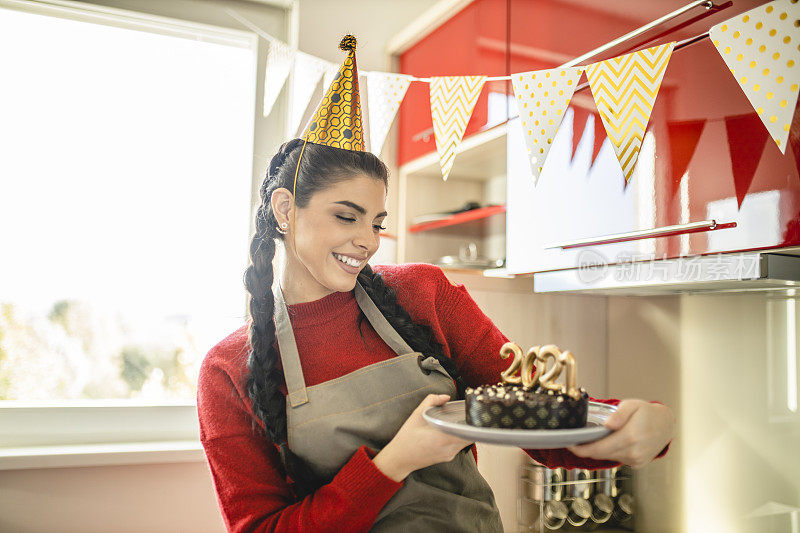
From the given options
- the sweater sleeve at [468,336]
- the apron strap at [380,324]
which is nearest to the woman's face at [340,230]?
the apron strap at [380,324]

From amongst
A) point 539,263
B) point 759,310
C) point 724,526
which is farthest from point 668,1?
point 724,526

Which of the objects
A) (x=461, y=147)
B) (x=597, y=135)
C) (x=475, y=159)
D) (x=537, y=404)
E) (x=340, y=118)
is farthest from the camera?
→ (x=475, y=159)

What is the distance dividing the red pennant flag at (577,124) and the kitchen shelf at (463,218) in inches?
14.3

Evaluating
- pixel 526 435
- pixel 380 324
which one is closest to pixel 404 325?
pixel 380 324

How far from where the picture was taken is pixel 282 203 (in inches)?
47.0

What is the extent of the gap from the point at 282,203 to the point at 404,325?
34 cm

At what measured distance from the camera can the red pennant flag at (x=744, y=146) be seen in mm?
1028

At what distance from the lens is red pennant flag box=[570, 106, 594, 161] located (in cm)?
141

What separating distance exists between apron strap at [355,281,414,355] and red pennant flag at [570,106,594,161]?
1.98ft

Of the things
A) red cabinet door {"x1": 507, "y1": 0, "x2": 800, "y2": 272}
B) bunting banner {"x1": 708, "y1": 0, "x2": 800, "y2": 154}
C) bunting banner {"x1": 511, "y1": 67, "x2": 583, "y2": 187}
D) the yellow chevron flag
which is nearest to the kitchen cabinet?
red cabinet door {"x1": 507, "y1": 0, "x2": 800, "y2": 272}

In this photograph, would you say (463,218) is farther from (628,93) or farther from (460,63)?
(628,93)

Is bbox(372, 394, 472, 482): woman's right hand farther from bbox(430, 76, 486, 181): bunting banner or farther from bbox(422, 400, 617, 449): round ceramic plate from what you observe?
bbox(430, 76, 486, 181): bunting banner

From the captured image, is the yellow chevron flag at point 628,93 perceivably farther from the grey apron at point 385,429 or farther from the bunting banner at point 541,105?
the grey apron at point 385,429

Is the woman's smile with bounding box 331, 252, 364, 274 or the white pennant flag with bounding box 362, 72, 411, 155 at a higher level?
the white pennant flag with bounding box 362, 72, 411, 155
